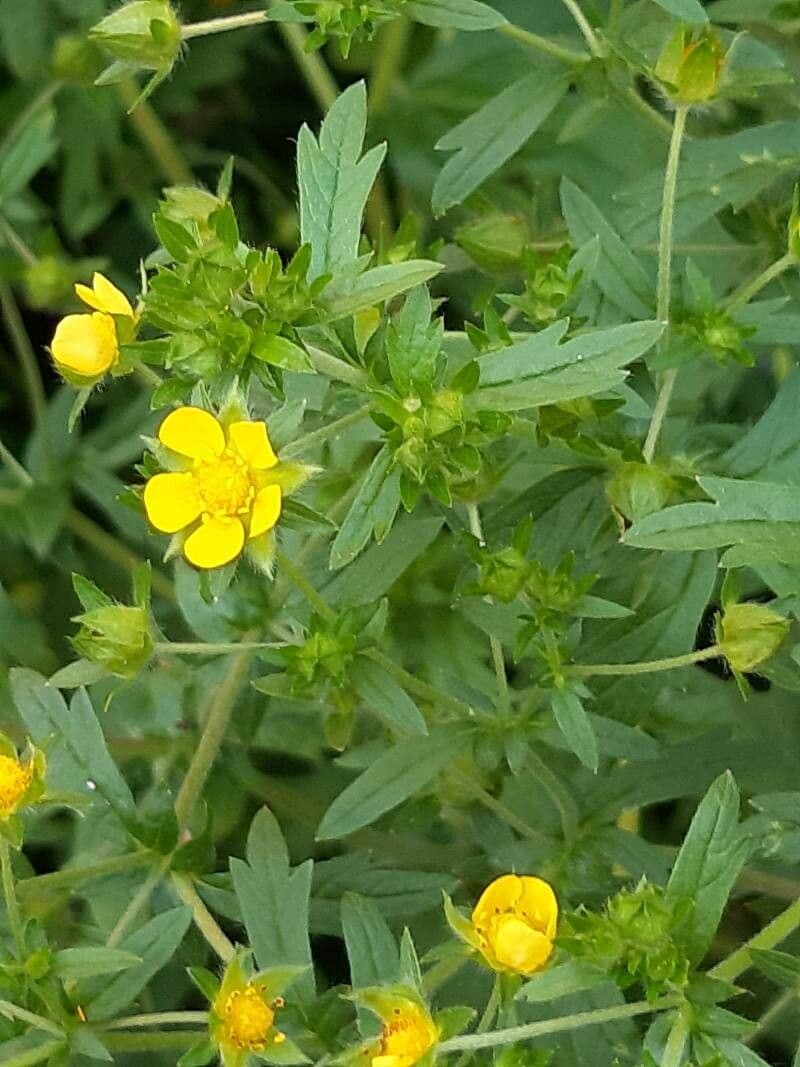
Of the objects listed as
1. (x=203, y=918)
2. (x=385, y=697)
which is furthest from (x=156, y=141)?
(x=203, y=918)

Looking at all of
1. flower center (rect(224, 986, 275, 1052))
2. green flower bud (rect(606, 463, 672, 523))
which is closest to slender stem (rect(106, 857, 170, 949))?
flower center (rect(224, 986, 275, 1052))

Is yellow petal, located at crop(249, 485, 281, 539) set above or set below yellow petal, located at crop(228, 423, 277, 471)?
below

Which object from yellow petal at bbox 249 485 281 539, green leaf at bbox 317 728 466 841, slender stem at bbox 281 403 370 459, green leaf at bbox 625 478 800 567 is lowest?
green leaf at bbox 317 728 466 841

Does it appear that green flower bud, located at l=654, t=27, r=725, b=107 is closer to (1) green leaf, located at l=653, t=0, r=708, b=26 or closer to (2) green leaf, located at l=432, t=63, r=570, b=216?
(1) green leaf, located at l=653, t=0, r=708, b=26

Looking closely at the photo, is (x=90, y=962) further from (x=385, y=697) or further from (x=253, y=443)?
(x=253, y=443)

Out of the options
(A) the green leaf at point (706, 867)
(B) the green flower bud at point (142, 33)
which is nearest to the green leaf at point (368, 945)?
(A) the green leaf at point (706, 867)

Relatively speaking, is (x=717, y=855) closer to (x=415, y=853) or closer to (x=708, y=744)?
(x=708, y=744)
